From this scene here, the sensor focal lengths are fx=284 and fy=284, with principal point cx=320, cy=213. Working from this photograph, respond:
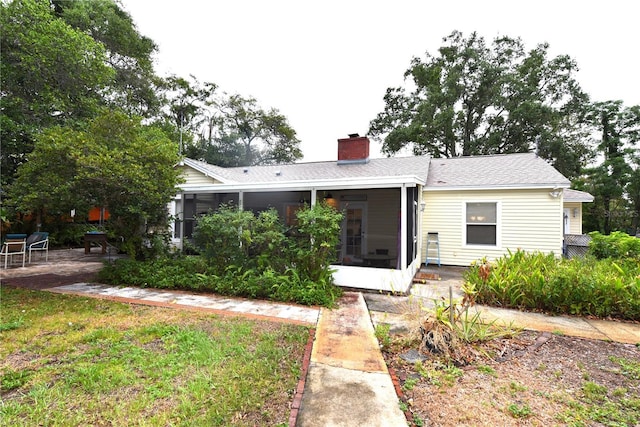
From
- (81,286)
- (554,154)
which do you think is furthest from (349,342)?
(554,154)

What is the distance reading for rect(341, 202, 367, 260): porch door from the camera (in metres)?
9.68

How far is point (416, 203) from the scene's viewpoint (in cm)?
764

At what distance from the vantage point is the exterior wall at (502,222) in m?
7.93

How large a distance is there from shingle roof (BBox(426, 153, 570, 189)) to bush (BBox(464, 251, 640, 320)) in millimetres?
3403

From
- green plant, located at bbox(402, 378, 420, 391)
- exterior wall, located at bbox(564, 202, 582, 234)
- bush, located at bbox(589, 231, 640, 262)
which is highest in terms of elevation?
exterior wall, located at bbox(564, 202, 582, 234)

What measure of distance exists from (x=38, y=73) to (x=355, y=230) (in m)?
9.61

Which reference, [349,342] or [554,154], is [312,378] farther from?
[554,154]

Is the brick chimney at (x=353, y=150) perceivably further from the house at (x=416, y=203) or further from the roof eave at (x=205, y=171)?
the roof eave at (x=205, y=171)

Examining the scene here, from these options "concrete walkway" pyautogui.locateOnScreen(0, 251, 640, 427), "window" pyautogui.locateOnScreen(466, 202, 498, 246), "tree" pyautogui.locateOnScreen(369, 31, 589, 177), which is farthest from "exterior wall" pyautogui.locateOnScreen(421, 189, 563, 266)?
"tree" pyautogui.locateOnScreen(369, 31, 589, 177)

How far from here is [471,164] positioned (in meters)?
10.4

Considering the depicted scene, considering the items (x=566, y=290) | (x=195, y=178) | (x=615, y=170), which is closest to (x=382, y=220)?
(x=566, y=290)

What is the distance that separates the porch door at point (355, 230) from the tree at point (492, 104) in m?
12.9

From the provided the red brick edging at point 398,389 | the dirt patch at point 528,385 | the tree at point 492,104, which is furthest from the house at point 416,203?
the tree at point 492,104

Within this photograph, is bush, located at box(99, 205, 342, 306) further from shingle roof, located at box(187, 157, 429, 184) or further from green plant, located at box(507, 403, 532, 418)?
shingle roof, located at box(187, 157, 429, 184)
